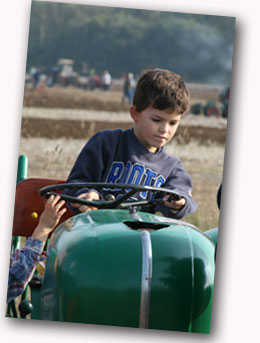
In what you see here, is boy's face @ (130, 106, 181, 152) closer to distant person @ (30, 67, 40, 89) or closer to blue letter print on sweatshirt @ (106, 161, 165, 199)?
blue letter print on sweatshirt @ (106, 161, 165, 199)

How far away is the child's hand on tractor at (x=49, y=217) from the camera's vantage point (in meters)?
2.82

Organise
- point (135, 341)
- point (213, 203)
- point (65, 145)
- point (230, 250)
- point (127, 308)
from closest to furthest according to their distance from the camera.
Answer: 1. point (127, 308)
2. point (135, 341)
3. point (230, 250)
4. point (213, 203)
5. point (65, 145)

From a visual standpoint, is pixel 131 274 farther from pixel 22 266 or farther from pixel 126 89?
pixel 126 89

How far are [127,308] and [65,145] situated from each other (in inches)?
46.1

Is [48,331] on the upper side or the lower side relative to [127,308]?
lower

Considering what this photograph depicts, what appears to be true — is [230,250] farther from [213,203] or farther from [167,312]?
Answer: [167,312]

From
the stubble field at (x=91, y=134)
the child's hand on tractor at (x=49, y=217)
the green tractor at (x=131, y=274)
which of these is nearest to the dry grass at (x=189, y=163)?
the stubble field at (x=91, y=134)

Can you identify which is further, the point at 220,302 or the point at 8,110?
the point at 8,110

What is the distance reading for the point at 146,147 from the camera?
3014 millimetres

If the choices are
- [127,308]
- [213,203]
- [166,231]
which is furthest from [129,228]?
[213,203]

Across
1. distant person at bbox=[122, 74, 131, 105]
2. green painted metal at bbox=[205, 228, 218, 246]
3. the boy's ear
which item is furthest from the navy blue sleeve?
distant person at bbox=[122, 74, 131, 105]

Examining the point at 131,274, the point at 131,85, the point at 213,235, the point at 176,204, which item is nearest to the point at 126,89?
the point at 131,85

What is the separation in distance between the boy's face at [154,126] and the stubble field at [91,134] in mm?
114

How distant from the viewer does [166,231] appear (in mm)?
2244
